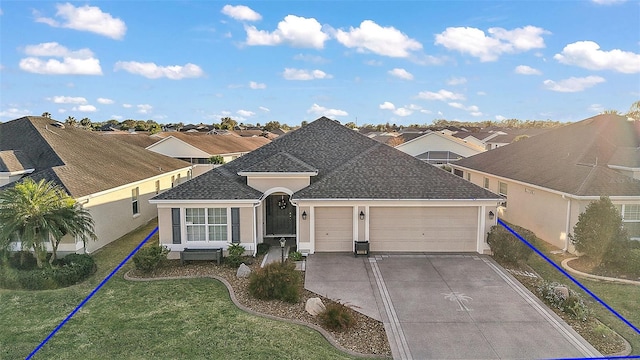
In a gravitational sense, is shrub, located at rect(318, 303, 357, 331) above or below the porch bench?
below

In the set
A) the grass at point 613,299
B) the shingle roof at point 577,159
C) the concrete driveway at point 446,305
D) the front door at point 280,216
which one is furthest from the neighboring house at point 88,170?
the shingle roof at point 577,159

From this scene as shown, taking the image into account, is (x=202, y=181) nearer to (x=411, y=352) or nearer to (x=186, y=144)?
(x=411, y=352)

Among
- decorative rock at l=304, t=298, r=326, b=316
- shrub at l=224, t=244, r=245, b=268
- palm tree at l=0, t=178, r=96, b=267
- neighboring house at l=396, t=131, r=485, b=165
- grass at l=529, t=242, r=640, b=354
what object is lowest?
grass at l=529, t=242, r=640, b=354

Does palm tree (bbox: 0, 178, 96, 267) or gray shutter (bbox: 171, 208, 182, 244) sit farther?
gray shutter (bbox: 171, 208, 182, 244)

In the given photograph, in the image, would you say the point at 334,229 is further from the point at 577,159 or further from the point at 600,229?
the point at 577,159

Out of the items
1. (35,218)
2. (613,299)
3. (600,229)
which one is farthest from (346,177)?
(35,218)

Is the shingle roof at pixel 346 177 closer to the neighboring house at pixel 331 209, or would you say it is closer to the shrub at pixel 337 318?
the neighboring house at pixel 331 209

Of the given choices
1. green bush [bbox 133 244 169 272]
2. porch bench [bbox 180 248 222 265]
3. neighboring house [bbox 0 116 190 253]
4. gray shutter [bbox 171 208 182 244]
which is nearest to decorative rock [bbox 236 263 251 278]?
porch bench [bbox 180 248 222 265]

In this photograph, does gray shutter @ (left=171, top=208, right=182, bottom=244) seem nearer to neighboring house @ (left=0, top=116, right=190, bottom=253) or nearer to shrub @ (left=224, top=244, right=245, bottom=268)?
shrub @ (left=224, top=244, right=245, bottom=268)
